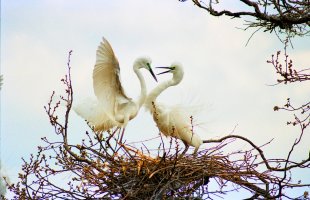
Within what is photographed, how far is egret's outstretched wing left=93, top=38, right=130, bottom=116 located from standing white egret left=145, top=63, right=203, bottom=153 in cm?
29

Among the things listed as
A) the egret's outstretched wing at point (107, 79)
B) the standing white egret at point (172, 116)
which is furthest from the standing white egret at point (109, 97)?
the standing white egret at point (172, 116)

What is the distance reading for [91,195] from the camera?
6.02 m

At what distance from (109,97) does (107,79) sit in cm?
18

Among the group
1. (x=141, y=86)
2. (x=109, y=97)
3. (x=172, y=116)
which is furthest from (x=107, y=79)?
(x=172, y=116)

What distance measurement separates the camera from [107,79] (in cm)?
725

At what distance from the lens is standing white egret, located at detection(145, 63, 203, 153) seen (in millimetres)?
7234

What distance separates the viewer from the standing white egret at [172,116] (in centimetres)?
723

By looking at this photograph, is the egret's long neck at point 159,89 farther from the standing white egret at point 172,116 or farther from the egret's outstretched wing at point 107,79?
the egret's outstretched wing at point 107,79

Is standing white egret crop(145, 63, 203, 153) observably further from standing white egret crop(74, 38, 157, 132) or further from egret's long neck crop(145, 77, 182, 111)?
standing white egret crop(74, 38, 157, 132)

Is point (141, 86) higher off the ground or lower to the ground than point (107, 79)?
higher

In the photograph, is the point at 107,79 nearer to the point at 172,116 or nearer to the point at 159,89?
the point at 159,89

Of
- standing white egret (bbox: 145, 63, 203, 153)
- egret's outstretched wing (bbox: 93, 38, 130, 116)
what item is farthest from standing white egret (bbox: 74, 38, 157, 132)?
standing white egret (bbox: 145, 63, 203, 153)

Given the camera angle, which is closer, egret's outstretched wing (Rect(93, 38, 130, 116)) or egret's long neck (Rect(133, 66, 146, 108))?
egret's outstretched wing (Rect(93, 38, 130, 116))

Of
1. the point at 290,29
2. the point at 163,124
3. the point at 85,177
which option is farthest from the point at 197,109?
the point at 85,177
